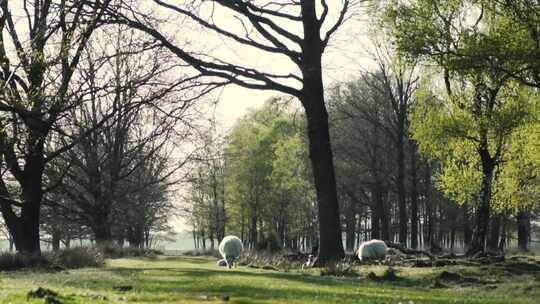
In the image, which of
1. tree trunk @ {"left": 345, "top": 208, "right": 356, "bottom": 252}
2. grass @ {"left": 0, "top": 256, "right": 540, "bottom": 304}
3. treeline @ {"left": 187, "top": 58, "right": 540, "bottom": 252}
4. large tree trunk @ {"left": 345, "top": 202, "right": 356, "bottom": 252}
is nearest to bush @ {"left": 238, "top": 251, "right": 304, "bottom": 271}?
grass @ {"left": 0, "top": 256, "right": 540, "bottom": 304}

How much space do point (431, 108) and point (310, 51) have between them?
14633mm

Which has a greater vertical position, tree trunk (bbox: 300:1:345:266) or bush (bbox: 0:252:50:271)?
tree trunk (bbox: 300:1:345:266)

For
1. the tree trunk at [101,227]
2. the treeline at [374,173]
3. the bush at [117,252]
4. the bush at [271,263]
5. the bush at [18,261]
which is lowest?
the bush at [271,263]

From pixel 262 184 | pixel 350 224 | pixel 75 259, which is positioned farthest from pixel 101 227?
pixel 262 184

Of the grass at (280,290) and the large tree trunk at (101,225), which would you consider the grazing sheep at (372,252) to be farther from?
the large tree trunk at (101,225)

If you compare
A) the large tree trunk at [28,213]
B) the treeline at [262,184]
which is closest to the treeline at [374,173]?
the treeline at [262,184]

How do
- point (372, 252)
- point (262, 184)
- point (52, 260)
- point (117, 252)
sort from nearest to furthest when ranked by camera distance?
point (52, 260), point (372, 252), point (117, 252), point (262, 184)

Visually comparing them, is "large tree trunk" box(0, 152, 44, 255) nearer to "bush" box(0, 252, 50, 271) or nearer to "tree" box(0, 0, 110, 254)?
"tree" box(0, 0, 110, 254)

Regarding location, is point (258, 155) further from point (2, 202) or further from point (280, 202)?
point (2, 202)

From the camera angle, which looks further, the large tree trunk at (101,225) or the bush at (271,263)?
the large tree trunk at (101,225)

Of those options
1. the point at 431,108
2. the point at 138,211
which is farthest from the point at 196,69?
the point at 138,211

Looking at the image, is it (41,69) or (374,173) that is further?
(374,173)

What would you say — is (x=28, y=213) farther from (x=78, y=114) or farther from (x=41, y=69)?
(x=78, y=114)

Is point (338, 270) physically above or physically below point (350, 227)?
below
